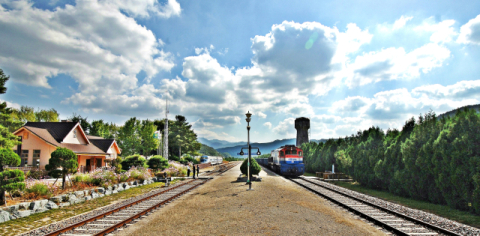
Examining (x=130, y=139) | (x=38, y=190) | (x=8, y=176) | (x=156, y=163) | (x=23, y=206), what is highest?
(x=130, y=139)

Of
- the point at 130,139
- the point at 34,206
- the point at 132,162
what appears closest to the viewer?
the point at 34,206

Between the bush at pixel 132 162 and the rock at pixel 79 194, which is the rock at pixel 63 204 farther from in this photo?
the bush at pixel 132 162

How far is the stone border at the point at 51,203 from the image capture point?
988 cm

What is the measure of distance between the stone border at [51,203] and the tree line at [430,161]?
703 inches

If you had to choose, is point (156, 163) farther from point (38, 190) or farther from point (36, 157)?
point (38, 190)

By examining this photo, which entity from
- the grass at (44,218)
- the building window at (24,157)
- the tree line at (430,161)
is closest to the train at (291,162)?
the tree line at (430,161)

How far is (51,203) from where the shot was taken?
11.8 m

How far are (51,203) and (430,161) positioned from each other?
60.7 ft

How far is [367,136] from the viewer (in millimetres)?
24031

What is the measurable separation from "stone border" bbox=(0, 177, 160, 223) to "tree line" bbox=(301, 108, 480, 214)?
17867 millimetres

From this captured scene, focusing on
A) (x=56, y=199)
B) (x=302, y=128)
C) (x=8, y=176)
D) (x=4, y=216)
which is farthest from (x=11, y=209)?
(x=302, y=128)

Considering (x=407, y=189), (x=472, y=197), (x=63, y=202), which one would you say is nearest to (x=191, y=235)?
(x=63, y=202)

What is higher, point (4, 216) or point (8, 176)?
point (8, 176)

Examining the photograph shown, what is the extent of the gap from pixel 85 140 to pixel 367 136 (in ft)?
109
